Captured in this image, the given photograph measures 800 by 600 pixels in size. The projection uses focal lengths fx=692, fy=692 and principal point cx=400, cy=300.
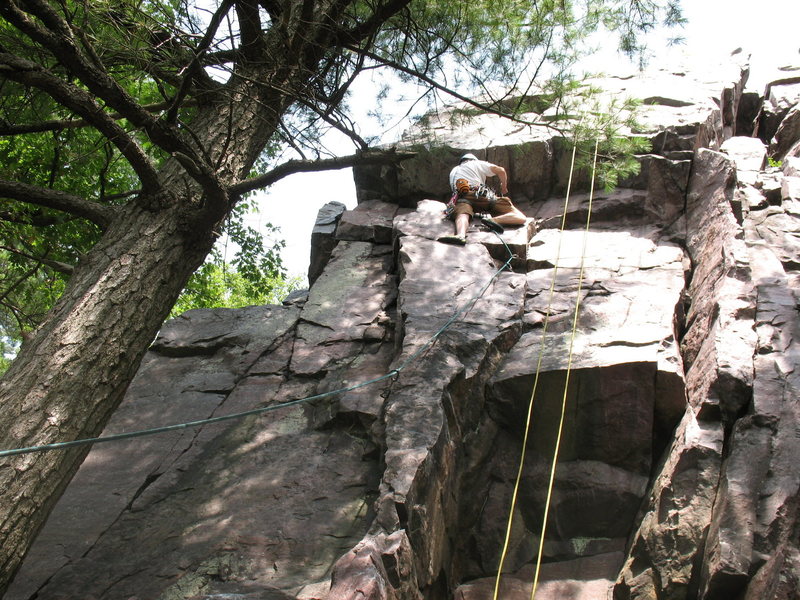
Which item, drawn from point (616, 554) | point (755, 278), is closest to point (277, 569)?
point (616, 554)

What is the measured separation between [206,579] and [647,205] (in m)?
6.28

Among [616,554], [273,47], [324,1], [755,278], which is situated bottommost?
[616,554]

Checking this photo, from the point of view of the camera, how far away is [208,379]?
21.0ft

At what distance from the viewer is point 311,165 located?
458 cm

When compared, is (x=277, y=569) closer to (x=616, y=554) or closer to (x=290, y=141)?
(x=616, y=554)

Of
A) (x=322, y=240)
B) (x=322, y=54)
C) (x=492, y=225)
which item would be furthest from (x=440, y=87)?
(x=322, y=240)

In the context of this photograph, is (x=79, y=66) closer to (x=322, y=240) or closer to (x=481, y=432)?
(x=481, y=432)

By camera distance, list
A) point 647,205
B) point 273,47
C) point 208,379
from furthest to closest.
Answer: point 647,205 < point 208,379 < point 273,47

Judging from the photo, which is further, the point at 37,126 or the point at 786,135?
the point at 786,135

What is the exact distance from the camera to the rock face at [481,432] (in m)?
4.19

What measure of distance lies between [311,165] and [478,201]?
12.2 feet

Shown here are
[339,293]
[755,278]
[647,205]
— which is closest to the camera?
[755,278]

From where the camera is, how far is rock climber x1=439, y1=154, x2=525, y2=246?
7711 millimetres

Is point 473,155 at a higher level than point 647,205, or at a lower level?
higher
